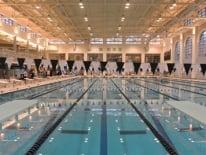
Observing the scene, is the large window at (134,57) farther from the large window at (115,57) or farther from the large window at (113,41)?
the large window at (113,41)

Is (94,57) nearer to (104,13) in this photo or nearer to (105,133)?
(104,13)

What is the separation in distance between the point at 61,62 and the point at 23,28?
1032 cm

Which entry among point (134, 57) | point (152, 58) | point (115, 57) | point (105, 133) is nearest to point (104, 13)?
point (105, 133)

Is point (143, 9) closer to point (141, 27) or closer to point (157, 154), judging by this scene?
point (141, 27)

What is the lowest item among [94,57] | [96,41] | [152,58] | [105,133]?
[105,133]

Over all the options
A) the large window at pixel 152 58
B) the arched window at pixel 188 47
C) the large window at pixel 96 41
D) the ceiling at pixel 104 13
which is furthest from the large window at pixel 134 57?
the ceiling at pixel 104 13

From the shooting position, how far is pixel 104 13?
2530cm

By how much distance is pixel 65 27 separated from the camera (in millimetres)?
33531

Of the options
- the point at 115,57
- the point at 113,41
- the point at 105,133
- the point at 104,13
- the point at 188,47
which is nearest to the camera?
the point at 105,133

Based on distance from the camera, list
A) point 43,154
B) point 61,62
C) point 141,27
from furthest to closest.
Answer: point 141,27 < point 61,62 < point 43,154

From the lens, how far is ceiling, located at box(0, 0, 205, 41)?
21453 millimetres

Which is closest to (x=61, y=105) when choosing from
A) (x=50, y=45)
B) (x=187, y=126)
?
(x=187, y=126)

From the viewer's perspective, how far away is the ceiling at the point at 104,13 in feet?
70.4

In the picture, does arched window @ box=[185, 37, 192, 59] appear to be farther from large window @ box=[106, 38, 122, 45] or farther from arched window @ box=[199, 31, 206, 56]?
large window @ box=[106, 38, 122, 45]
